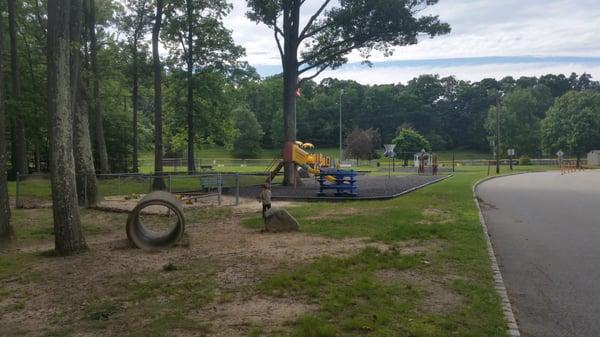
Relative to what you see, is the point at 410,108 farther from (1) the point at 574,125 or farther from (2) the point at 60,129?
(2) the point at 60,129

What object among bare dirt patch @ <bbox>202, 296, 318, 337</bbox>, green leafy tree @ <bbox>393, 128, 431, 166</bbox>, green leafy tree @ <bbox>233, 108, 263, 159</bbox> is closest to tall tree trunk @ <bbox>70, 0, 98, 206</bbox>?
bare dirt patch @ <bbox>202, 296, 318, 337</bbox>

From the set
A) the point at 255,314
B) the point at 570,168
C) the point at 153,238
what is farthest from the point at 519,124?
the point at 255,314

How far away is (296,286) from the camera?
6.61 meters

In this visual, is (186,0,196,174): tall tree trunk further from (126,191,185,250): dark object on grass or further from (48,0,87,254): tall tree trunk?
(48,0,87,254): tall tree trunk

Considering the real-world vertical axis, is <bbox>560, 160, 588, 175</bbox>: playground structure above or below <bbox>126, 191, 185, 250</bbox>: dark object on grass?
below

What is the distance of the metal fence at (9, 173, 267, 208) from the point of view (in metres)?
17.9

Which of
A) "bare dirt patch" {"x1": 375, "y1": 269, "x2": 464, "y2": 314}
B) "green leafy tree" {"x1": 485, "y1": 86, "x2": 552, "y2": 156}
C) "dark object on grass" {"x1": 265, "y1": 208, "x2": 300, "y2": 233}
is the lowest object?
"bare dirt patch" {"x1": 375, "y1": 269, "x2": 464, "y2": 314}

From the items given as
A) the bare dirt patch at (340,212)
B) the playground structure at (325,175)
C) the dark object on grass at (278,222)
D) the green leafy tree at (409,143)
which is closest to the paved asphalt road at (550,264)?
the bare dirt patch at (340,212)

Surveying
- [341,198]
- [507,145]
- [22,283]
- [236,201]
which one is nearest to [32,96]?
[236,201]

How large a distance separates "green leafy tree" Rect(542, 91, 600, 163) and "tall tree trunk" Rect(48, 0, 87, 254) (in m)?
77.1

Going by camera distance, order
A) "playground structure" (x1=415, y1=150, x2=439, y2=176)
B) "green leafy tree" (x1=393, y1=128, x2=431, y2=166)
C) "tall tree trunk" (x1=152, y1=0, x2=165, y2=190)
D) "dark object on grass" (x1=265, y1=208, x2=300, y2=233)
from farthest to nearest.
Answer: "green leafy tree" (x1=393, y1=128, x2=431, y2=166)
"playground structure" (x1=415, y1=150, x2=439, y2=176)
"tall tree trunk" (x1=152, y1=0, x2=165, y2=190)
"dark object on grass" (x1=265, y1=208, x2=300, y2=233)

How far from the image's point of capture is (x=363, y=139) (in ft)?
252

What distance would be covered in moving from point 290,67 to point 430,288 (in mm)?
22694

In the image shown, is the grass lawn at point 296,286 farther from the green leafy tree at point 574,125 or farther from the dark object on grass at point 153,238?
the green leafy tree at point 574,125
